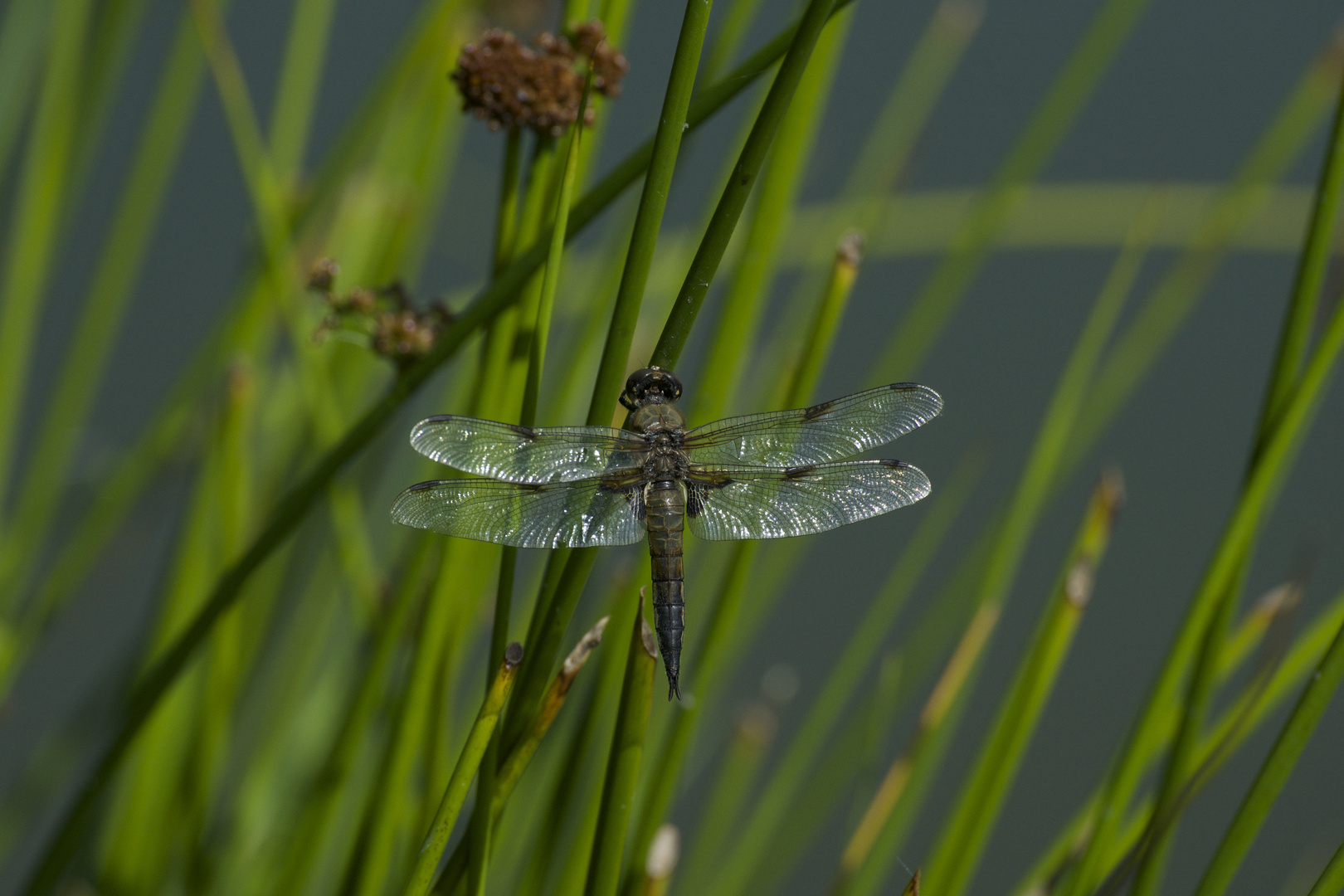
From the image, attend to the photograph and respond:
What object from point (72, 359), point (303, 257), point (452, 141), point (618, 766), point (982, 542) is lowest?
point (618, 766)

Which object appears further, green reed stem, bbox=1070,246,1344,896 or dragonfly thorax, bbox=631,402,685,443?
dragonfly thorax, bbox=631,402,685,443

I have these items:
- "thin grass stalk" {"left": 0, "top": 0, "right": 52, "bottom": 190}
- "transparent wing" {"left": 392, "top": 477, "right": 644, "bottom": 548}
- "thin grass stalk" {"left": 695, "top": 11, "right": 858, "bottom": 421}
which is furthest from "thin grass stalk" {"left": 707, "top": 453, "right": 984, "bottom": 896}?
"thin grass stalk" {"left": 0, "top": 0, "right": 52, "bottom": 190}

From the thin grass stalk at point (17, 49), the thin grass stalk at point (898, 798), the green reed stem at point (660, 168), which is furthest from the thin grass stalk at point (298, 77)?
the thin grass stalk at point (898, 798)

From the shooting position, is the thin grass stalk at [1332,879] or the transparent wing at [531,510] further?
the transparent wing at [531,510]

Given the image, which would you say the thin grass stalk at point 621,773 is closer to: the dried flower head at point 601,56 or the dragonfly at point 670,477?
the dragonfly at point 670,477

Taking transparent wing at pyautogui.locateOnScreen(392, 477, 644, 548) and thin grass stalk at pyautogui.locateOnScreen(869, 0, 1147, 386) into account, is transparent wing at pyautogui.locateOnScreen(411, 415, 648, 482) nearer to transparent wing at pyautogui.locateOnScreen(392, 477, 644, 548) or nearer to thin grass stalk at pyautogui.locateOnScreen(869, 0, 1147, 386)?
transparent wing at pyautogui.locateOnScreen(392, 477, 644, 548)

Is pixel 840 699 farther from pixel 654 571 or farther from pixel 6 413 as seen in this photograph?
pixel 6 413

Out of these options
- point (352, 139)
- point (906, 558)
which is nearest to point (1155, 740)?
point (906, 558)
